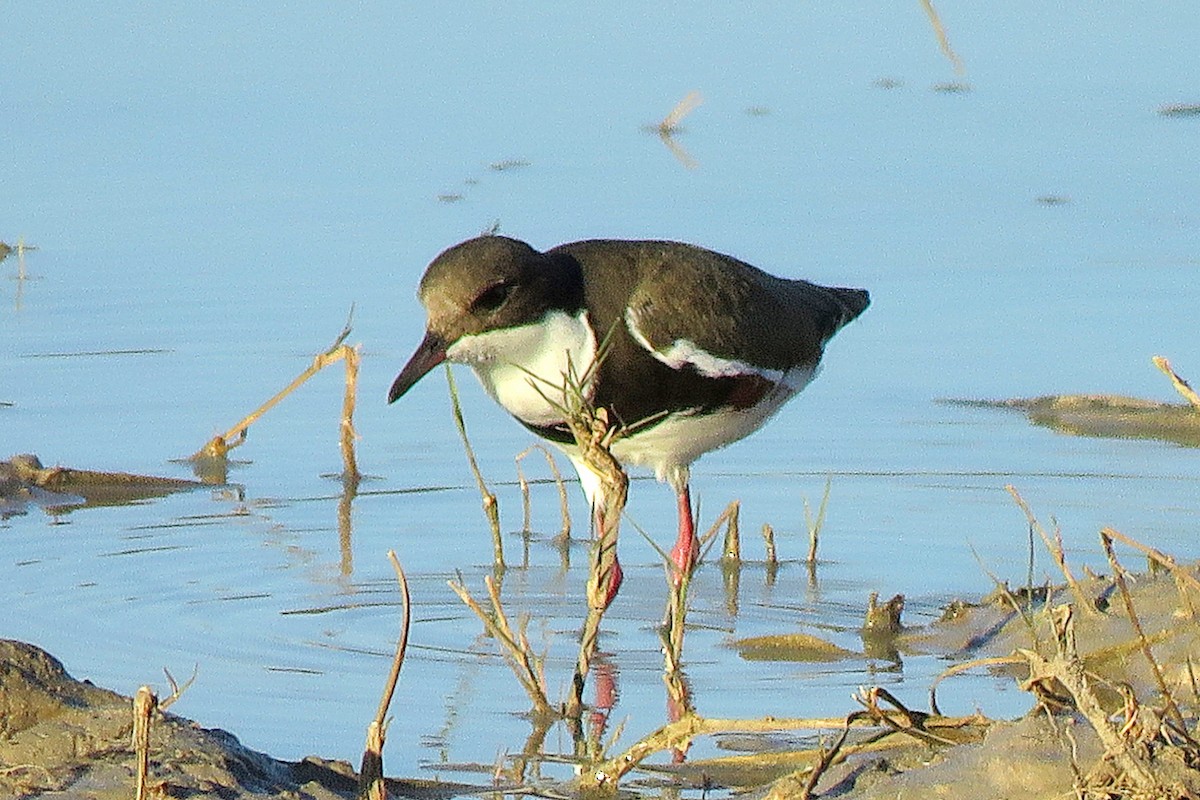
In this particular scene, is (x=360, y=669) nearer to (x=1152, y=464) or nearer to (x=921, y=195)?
(x=1152, y=464)

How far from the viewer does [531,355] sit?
6.71 meters

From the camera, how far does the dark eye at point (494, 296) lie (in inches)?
257

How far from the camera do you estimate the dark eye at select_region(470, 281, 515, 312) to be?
21.4 feet

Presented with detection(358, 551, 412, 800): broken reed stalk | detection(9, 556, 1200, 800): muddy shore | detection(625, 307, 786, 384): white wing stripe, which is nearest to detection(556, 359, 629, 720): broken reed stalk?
detection(9, 556, 1200, 800): muddy shore

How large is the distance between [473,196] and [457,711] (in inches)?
219

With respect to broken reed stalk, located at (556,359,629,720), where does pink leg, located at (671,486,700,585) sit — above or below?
below

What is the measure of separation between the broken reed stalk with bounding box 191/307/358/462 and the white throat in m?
1.30

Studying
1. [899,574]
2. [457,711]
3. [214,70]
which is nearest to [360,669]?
[457,711]

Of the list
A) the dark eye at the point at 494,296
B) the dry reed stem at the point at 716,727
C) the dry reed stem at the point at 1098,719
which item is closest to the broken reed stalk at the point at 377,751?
Result: the dry reed stem at the point at 716,727

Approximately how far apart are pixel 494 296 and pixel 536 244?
383 centimetres

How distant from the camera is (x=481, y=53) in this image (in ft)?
43.5

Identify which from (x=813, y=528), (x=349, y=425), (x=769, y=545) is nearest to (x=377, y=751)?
(x=769, y=545)

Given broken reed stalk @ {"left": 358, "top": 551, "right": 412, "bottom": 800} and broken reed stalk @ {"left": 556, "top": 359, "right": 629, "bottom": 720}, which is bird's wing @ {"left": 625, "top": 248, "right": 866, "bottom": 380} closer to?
broken reed stalk @ {"left": 556, "top": 359, "right": 629, "bottom": 720}

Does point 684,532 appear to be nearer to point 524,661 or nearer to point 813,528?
point 813,528
